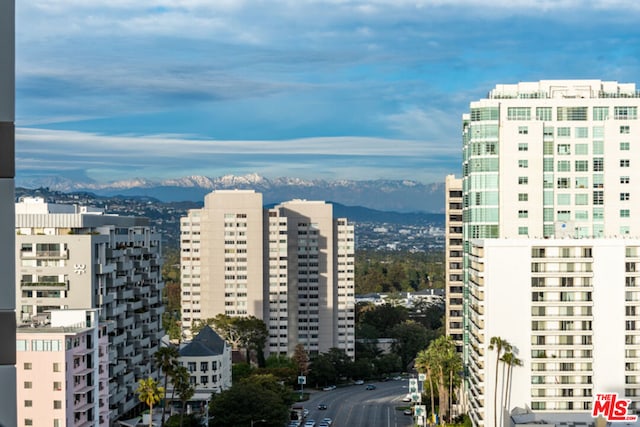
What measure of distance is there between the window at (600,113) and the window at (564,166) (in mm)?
2618

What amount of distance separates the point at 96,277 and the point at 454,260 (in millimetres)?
23447

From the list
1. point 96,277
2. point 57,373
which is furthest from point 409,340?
point 57,373

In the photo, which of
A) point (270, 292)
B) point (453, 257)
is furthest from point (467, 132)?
point (270, 292)

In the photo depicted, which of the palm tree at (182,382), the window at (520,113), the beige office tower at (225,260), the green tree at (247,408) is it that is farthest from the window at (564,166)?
the beige office tower at (225,260)

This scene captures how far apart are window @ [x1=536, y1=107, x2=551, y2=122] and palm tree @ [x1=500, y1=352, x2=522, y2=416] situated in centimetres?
1365

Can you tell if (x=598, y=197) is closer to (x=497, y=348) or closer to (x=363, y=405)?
(x=497, y=348)

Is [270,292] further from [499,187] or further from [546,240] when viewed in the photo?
[546,240]

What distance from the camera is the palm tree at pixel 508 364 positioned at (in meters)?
41.7

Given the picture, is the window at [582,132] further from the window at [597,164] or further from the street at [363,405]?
the street at [363,405]

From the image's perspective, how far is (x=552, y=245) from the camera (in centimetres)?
4259

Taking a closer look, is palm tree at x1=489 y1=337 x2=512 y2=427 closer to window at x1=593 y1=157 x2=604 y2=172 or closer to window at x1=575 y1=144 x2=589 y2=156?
window at x1=593 y1=157 x2=604 y2=172

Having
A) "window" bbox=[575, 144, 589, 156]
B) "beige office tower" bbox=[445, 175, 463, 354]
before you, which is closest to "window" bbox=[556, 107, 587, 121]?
"window" bbox=[575, 144, 589, 156]

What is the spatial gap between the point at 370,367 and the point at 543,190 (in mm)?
31912

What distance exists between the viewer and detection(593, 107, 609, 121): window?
163ft
